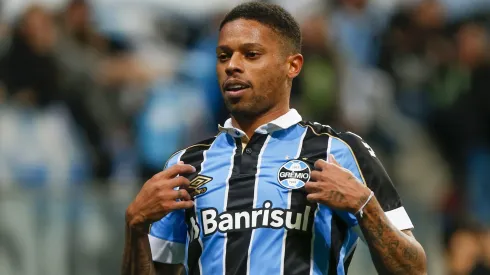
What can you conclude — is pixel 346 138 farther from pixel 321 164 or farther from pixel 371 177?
pixel 321 164

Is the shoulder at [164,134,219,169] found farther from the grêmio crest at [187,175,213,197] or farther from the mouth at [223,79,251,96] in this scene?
the mouth at [223,79,251,96]

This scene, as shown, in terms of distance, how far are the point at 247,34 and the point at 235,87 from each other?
0.72 ft

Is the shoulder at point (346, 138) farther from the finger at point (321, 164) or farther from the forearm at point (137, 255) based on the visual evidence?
the forearm at point (137, 255)

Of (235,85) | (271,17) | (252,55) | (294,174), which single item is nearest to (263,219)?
(294,174)

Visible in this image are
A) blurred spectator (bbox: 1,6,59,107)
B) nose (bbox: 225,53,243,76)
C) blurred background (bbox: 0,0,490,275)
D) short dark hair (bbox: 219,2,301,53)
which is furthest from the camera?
blurred spectator (bbox: 1,6,59,107)

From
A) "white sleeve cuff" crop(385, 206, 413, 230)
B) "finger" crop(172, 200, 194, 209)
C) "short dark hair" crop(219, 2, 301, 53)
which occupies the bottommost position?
"white sleeve cuff" crop(385, 206, 413, 230)

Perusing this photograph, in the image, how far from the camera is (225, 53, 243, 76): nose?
12.4ft

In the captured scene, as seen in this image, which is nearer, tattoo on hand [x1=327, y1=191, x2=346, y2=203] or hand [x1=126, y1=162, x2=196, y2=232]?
tattoo on hand [x1=327, y1=191, x2=346, y2=203]

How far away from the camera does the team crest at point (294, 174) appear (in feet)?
12.2

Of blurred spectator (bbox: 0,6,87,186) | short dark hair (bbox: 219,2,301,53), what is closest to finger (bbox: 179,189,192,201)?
short dark hair (bbox: 219,2,301,53)

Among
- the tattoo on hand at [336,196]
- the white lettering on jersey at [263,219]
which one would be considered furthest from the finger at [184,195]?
the tattoo on hand at [336,196]

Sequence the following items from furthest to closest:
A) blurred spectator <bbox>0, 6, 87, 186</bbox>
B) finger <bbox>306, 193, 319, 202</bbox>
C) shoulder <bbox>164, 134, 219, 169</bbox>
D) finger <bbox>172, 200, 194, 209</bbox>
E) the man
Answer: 1. blurred spectator <bbox>0, 6, 87, 186</bbox>
2. shoulder <bbox>164, 134, 219, 169</bbox>
3. finger <bbox>172, 200, 194, 209</bbox>
4. the man
5. finger <bbox>306, 193, 319, 202</bbox>

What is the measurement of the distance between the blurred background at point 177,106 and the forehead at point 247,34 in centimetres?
360

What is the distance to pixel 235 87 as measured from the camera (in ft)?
12.5
